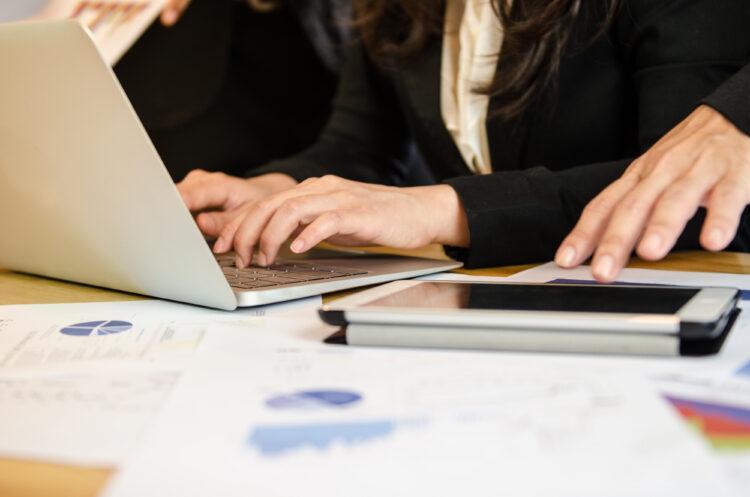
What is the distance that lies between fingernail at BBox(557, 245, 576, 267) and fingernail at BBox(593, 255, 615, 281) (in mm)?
43

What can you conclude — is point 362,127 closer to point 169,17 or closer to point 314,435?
point 169,17

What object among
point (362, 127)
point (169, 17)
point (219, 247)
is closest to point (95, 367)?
point (219, 247)

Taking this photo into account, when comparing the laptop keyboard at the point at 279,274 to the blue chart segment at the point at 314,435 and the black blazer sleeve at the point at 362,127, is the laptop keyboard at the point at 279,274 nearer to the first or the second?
the blue chart segment at the point at 314,435

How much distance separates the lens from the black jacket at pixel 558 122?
2.87 feet

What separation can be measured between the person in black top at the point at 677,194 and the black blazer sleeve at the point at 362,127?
71 cm

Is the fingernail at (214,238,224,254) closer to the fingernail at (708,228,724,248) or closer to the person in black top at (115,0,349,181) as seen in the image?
the fingernail at (708,228,724,248)

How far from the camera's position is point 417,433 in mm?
396

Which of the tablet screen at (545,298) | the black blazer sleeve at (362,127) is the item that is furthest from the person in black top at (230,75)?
the tablet screen at (545,298)

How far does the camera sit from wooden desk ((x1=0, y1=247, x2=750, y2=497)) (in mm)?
365

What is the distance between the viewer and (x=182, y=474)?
1.19 ft

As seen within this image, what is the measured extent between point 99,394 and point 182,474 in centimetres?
13

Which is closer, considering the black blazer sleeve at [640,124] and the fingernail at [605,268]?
the fingernail at [605,268]

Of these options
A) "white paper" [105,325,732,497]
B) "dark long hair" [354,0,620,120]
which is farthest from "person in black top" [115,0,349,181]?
"white paper" [105,325,732,497]

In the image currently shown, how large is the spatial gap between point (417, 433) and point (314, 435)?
47 mm
